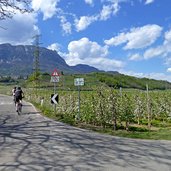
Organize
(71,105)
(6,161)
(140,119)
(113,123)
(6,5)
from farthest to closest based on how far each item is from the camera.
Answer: (140,119) < (71,105) < (113,123) < (6,5) < (6,161)

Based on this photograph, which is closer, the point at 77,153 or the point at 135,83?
the point at 77,153

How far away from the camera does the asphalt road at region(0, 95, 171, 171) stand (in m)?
8.31

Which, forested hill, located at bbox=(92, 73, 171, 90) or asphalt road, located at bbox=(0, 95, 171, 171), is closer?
asphalt road, located at bbox=(0, 95, 171, 171)

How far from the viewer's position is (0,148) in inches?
417

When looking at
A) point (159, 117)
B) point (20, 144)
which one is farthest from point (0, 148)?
point (159, 117)

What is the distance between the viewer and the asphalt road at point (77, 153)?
831cm

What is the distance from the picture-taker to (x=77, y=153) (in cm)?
980

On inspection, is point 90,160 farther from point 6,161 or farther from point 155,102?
point 155,102

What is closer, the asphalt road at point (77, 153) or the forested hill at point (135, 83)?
the asphalt road at point (77, 153)

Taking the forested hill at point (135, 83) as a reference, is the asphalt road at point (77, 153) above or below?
below

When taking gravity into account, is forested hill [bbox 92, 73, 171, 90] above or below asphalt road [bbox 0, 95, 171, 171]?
above

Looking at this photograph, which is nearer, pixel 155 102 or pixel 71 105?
pixel 71 105

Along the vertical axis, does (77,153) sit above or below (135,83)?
below

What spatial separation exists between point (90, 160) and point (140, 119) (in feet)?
54.6
